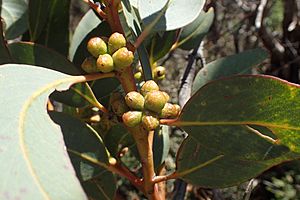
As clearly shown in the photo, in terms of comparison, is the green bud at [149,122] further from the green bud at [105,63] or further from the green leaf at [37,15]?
the green leaf at [37,15]

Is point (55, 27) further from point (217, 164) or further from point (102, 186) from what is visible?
point (217, 164)

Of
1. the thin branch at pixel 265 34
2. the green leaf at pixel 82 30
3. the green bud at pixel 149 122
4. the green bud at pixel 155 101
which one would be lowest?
the thin branch at pixel 265 34

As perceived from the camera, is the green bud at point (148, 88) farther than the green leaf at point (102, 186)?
No

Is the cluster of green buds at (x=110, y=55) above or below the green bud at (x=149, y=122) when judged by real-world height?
above

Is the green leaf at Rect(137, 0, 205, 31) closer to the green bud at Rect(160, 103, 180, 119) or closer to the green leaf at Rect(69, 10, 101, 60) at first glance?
the green bud at Rect(160, 103, 180, 119)

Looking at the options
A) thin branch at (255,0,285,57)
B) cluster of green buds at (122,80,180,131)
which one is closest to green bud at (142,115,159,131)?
cluster of green buds at (122,80,180,131)

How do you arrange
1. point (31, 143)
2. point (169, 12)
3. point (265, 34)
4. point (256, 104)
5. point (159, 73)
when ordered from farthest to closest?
1. point (265, 34)
2. point (159, 73)
3. point (169, 12)
4. point (256, 104)
5. point (31, 143)

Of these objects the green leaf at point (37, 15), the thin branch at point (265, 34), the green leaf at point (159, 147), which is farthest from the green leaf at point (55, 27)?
the thin branch at point (265, 34)

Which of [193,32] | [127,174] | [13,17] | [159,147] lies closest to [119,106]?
[127,174]
